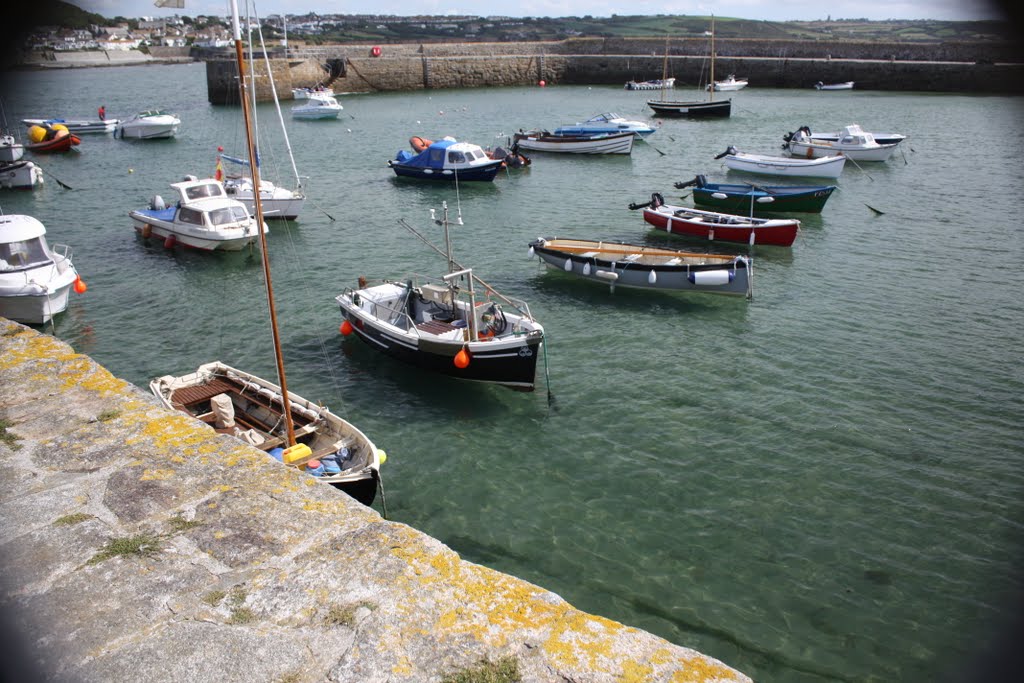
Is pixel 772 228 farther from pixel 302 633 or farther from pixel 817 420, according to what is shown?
pixel 302 633

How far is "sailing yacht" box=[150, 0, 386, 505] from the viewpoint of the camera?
10.7 meters

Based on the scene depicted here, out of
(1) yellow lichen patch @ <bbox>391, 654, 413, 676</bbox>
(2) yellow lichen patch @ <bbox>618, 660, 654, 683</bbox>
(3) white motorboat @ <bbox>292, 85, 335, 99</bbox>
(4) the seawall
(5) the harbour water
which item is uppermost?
(4) the seawall

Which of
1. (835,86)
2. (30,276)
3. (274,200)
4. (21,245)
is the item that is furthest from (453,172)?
(835,86)

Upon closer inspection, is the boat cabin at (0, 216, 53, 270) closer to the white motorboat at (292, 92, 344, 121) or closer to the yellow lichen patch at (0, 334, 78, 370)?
the yellow lichen patch at (0, 334, 78, 370)

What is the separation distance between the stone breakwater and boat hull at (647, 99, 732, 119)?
188ft

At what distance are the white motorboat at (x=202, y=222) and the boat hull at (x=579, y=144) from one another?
20.3 m

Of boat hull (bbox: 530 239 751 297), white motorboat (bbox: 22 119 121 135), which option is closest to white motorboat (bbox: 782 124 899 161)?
boat hull (bbox: 530 239 751 297)

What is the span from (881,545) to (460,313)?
9.55m

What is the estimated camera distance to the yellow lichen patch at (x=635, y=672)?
3.78m

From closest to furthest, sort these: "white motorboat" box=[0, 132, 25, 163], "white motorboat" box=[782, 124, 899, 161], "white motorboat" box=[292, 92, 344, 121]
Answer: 1. "white motorboat" box=[0, 132, 25, 163]
2. "white motorboat" box=[782, 124, 899, 161]
3. "white motorboat" box=[292, 92, 344, 121]

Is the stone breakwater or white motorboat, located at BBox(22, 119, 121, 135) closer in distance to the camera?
the stone breakwater

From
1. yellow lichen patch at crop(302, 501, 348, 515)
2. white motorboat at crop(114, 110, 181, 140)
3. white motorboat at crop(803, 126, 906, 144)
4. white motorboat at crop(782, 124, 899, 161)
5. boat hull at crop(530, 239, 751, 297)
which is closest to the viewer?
yellow lichen patch at crop(302, 501, 348, 515)

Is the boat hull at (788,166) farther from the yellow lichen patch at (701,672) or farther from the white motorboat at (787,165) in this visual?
the yellow lichen patch at (701,672)

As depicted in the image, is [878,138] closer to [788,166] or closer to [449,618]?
[788,166]
